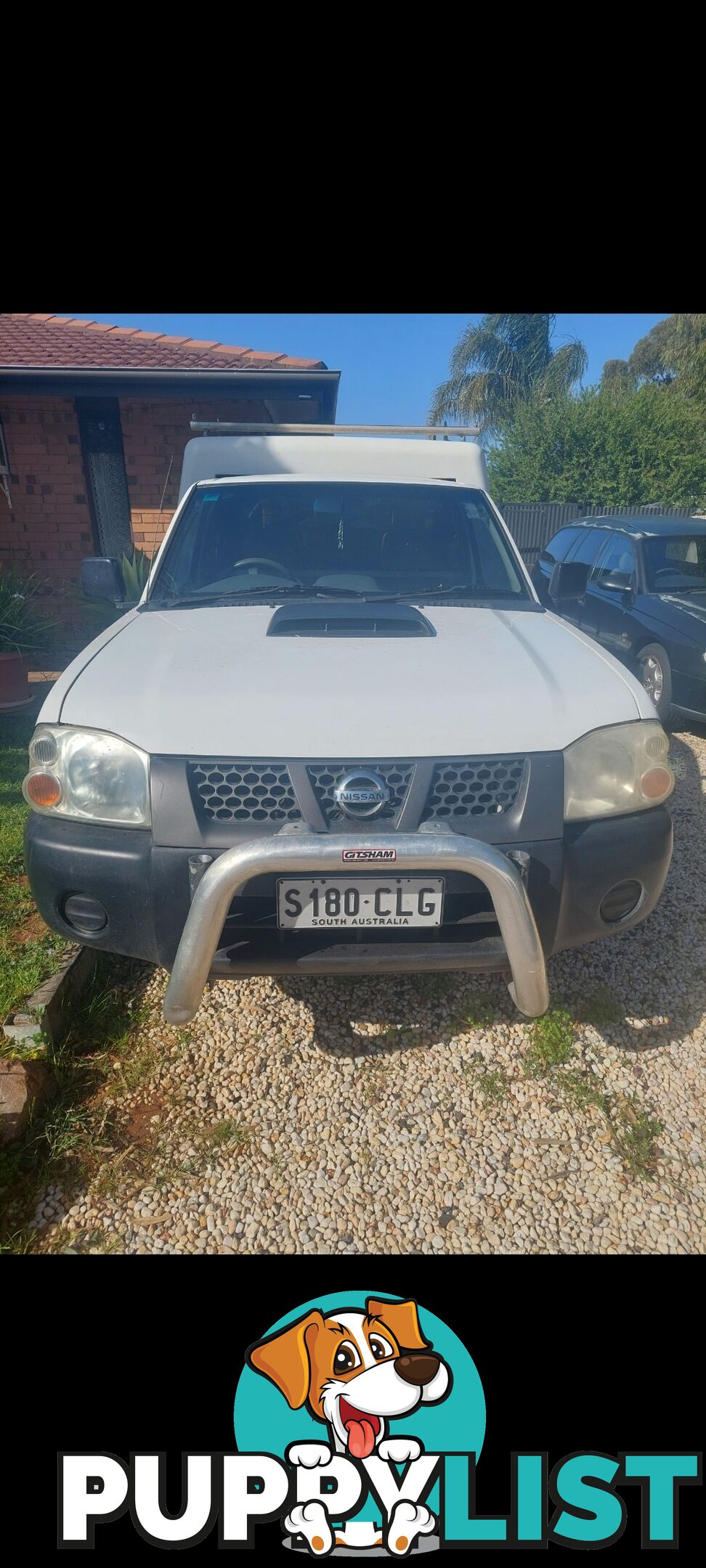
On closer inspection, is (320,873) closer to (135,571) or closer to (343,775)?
(343,775)

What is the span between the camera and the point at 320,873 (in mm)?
1820

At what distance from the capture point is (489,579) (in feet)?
10.2

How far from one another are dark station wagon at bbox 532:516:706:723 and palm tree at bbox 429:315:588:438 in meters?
23.5

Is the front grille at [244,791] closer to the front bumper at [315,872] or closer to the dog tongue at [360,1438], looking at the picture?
the front bumper at [315,872]

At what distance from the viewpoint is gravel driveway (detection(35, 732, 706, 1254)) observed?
187cm

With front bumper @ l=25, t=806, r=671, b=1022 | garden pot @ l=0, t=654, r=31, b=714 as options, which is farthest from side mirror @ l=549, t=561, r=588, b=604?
garden pot @ l=0, t=654, r=31, b=714

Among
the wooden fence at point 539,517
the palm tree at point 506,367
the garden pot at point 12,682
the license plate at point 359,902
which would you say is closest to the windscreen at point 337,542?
the license plate at point 359,902

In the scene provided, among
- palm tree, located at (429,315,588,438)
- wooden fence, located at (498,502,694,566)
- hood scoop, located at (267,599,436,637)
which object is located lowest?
hood scoop, located at (267,599,436,637)

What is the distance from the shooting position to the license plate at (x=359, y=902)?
182cm

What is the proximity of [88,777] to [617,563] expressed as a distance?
248 inches

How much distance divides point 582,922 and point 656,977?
3.44ft

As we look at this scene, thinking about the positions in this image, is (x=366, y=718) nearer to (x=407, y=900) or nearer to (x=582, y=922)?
(x=407, y=900)

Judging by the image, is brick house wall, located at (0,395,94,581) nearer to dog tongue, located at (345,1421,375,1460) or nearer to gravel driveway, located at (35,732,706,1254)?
gravel driveway, located at (35,732,706,1254)

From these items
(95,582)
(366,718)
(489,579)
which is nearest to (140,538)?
(95,582)
